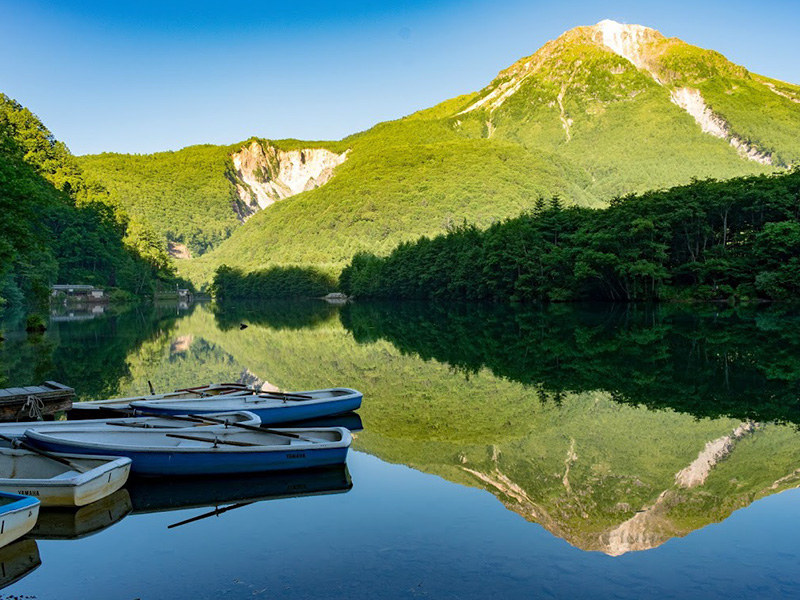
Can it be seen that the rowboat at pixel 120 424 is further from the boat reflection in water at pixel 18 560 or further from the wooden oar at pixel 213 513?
the boat reflection in water at pixel 18 560

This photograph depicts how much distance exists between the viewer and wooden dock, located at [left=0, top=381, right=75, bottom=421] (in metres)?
13.8

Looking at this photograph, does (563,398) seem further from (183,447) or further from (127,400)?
(127,400)

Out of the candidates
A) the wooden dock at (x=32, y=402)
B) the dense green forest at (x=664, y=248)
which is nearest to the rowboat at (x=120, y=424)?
the wooden dock at (x=32, y=402)

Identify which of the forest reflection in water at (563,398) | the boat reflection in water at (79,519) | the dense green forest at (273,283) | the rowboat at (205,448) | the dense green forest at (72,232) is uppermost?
the dense green forest at (72,232)

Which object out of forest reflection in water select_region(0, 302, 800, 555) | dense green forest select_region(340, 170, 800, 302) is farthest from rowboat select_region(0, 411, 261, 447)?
dense green forest select_region(340, 170, 800, 302)

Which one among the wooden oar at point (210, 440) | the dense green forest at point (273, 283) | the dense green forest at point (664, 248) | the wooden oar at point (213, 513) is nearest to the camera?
the wooden oar at point (213, 513)

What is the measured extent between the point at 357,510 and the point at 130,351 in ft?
80.5

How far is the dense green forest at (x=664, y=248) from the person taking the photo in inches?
2101

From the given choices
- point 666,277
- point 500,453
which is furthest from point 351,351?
point 666,277

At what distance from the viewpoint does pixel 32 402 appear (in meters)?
14.0

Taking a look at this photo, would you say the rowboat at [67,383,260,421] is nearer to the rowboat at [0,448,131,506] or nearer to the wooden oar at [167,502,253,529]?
the rowboat at [0,448,131,506]

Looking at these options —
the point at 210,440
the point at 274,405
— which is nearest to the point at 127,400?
the point at 274,405

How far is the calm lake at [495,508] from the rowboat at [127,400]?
3489 mm

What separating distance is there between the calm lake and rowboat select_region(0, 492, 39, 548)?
0.98 ft
